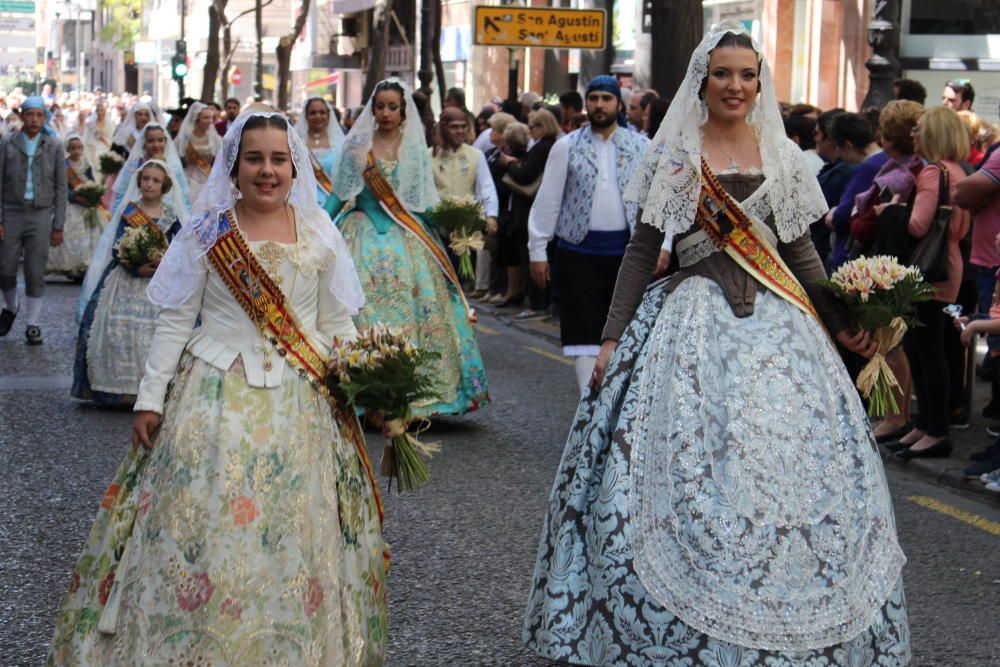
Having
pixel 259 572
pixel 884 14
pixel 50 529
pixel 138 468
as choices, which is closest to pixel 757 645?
pixel 259 572

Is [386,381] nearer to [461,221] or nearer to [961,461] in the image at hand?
[961,461]

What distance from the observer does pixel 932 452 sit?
30.0 ft

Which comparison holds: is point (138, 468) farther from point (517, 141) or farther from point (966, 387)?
point (517, 141)

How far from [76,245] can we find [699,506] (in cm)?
1558

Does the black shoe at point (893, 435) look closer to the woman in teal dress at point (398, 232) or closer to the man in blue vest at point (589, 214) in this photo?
the man in blue vest at point (589, 214)

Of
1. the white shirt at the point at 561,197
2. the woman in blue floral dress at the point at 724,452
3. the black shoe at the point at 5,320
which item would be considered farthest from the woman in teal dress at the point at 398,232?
the black shoe at the point at 5,320

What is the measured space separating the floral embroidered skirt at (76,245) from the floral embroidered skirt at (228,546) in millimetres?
14857

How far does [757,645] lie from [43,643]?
241 cm

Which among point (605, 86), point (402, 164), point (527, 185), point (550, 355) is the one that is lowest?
point (550, 355)

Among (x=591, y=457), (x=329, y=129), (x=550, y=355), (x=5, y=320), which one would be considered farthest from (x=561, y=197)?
(x=5, y=320)

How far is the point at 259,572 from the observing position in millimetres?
4539

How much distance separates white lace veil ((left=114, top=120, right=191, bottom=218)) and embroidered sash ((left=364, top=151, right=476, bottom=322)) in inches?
61.1

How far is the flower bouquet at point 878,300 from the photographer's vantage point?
517cm

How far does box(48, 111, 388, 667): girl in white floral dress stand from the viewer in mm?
4527
